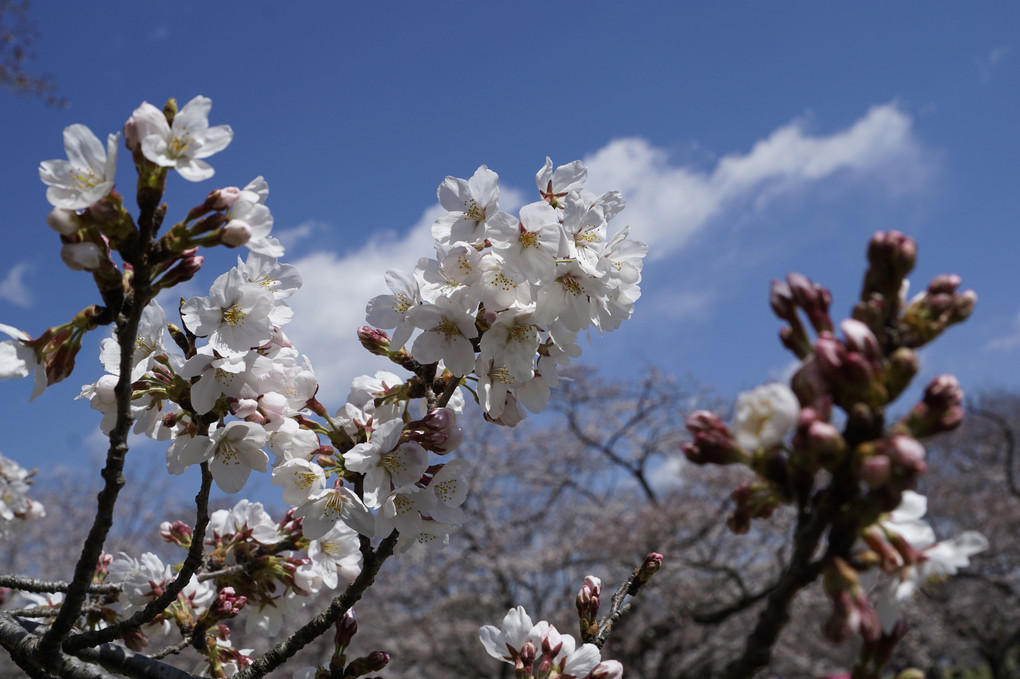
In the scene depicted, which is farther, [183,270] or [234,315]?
[234,315]

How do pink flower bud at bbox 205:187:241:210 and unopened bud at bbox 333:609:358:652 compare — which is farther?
unopened bud at bbox 333:609:358:652

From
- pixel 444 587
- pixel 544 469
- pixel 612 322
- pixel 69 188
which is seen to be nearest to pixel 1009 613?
pixel 544 469

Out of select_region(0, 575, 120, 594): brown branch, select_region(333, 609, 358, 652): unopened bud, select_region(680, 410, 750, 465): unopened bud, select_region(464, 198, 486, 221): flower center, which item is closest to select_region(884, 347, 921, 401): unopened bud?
select_region(680, 410, 750, 465): unopened bud

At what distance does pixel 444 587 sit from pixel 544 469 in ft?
11.8

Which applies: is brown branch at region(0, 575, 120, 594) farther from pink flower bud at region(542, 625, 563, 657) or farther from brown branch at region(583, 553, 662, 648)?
brown branch at region(583, 553, 662, 648)

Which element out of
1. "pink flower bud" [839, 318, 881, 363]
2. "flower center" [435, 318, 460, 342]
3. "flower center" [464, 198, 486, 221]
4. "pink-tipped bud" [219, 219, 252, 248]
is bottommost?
"pink-tipped bud" [219, 219, 252, 248]

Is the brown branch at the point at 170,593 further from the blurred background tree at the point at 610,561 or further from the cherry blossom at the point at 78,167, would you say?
the blurred background tree at the point at 610,561

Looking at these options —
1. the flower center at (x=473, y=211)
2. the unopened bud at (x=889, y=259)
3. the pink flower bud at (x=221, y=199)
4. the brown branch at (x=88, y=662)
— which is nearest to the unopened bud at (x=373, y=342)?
the flower center at (x=473, y=211)

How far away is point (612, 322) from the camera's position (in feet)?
5.67

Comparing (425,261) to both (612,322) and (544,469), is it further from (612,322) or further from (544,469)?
(544,469)

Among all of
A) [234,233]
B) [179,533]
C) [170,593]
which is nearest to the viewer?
[234,233]

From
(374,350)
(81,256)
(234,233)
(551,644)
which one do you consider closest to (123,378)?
(81,256)

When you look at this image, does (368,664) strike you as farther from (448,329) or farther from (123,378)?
(123,378)

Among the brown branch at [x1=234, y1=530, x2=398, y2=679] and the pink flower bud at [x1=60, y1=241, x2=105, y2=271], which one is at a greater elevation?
the pink flower bud at [x1=60, y1=241, x2=105, y2=271]
